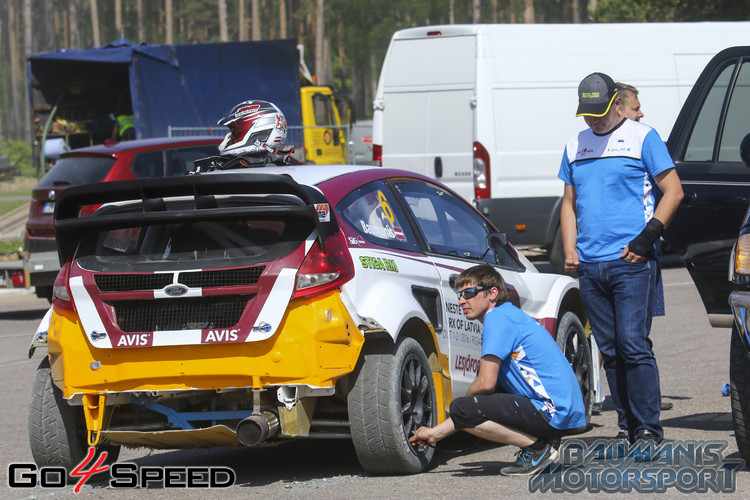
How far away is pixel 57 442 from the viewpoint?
5648 millimetres

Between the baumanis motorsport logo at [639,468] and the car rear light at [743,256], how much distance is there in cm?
94

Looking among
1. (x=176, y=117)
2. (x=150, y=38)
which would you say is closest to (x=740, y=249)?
(x=176, y=117)

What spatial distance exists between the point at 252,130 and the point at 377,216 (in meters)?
1.27

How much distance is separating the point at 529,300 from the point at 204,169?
2035 mm

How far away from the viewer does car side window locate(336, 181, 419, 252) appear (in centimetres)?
576

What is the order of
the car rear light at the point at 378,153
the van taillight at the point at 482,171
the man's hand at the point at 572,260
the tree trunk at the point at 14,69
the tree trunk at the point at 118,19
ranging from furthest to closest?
the tree trunk at the point at 14,69 < the tree trunk at the point at 118,19 < the car rear light at the point at 378,153 < the van taillight at the point at 482,171 < the man's hand at the point at 572,260

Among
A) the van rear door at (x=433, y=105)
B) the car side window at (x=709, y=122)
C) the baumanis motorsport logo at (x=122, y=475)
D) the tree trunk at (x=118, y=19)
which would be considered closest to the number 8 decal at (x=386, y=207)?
the baumanis motorsport logo at (x=122, y=475)

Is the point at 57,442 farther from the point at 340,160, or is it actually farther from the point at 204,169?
the point at 340,160

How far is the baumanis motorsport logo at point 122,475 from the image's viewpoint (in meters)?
5.69

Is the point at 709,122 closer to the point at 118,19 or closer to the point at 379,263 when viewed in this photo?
the point at 379,263

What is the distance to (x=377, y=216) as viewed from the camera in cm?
598

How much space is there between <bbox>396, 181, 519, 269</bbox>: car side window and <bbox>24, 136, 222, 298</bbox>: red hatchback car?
259 inches

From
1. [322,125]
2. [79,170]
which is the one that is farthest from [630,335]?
[322,125]

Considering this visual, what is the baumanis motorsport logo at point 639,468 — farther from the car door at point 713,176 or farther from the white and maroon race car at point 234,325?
the car door at point 713,176
